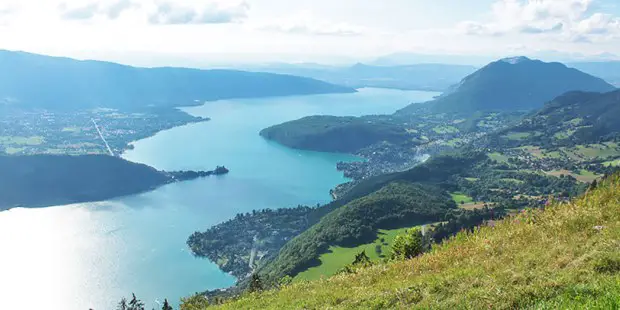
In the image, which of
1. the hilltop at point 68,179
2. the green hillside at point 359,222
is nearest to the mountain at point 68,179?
the hilltop at point 68,179

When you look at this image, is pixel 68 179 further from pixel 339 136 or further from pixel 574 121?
pixel 574 121

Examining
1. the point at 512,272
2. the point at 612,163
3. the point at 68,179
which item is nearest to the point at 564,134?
the point at 612,163

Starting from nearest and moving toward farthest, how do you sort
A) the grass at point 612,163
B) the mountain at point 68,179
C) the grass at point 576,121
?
the grass at point 612,163 < the mountain at point 68,179 < the grass at point 576,121

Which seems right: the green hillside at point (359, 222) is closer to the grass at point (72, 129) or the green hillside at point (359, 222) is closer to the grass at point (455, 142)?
the grass at point (455, 142)

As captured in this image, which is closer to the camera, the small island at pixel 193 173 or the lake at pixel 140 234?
the lake at pixel 140 234

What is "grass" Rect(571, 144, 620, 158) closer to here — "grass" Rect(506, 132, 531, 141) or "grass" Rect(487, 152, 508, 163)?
"grass" Rect(487, 152, 508, 163)

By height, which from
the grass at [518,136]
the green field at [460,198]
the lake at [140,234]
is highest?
the grass at [518,136]
